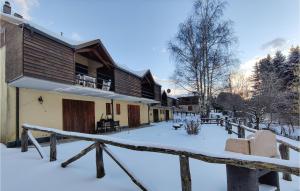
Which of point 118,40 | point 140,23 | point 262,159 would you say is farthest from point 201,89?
point 262,159

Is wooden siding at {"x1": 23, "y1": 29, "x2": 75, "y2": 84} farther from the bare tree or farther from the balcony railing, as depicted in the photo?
the bare tree

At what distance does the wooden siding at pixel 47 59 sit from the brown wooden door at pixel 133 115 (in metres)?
9.62

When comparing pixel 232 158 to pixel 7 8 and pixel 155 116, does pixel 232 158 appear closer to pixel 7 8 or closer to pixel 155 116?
pixel 7 8

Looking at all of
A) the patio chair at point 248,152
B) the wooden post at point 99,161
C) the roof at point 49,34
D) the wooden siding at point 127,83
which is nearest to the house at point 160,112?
the wooden siding at point 127,83

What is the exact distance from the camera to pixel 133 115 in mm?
19484

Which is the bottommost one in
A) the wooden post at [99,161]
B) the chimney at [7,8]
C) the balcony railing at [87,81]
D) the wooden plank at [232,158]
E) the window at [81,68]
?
the wooden post at [99,161]

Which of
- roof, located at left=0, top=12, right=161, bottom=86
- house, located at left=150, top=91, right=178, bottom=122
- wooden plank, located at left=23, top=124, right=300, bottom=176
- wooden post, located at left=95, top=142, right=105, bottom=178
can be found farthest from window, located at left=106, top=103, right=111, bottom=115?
wooden plank, located at left=23, top=124, right=300, bottom=176

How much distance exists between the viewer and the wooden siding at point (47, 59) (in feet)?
25.2

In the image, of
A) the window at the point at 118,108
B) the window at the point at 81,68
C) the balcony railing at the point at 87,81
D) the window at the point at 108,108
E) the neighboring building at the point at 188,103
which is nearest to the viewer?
the balcony railing at the point at 87,81

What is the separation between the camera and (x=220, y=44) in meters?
18.0

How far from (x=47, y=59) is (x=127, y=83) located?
7814 mm

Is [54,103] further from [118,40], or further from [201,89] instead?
[201,89]

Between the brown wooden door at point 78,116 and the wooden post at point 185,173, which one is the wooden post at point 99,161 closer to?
the wooden post at point 185,173

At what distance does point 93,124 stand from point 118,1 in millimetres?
8217
